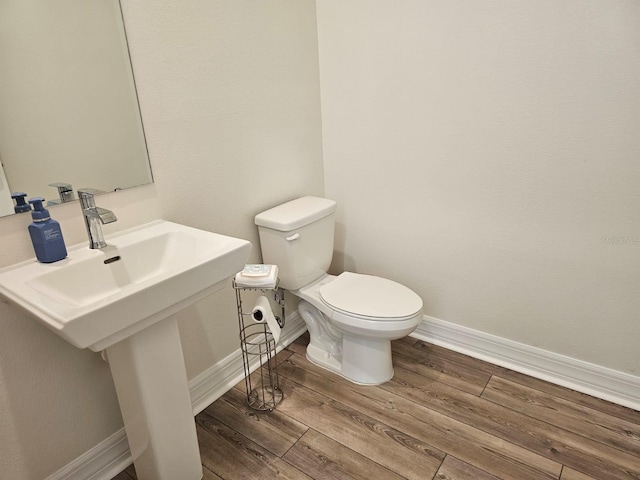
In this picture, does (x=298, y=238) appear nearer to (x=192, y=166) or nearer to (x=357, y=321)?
(x=357, y=321)

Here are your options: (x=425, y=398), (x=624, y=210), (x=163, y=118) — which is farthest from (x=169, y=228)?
(x=624, y=210)

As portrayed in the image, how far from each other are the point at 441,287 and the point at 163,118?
1.51 meters

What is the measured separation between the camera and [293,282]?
→ 2.05m

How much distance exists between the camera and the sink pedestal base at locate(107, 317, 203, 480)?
49.9 inches

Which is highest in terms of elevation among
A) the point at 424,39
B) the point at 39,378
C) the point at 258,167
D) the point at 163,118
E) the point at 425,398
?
the point at 424,39

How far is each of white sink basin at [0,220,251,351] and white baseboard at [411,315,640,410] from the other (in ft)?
4.35

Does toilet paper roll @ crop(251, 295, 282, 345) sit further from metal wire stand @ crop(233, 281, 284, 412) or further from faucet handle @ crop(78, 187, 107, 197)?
faucet handle @ crop(78, 187, 107, 197)

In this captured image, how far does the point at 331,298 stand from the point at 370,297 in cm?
18

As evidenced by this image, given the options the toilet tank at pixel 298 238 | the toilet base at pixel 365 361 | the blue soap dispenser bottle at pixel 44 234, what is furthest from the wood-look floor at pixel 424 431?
the blue soap dispenser bottle at pixel 44 234

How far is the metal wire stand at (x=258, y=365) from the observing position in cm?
190

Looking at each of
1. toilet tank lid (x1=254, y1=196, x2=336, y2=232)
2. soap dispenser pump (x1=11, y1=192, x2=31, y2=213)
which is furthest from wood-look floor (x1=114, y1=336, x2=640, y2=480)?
soap dispenser pump (x1=11, y1=192, x2=31, y2=213)

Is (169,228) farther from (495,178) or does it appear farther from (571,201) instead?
(571,201)

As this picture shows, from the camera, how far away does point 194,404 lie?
6.16 feet

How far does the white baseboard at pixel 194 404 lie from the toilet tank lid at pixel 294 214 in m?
0.65
